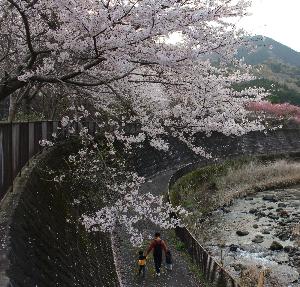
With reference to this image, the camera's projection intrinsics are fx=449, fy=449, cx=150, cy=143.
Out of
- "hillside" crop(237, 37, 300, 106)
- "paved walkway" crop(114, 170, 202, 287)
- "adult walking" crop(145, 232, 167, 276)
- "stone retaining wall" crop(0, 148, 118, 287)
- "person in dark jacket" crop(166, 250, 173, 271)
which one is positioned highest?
"hillside" crop(237, 37, 300, 106)

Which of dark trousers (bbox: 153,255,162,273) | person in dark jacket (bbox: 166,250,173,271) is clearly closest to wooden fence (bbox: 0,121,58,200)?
dark trousers (bbox: 153,255,162,273)

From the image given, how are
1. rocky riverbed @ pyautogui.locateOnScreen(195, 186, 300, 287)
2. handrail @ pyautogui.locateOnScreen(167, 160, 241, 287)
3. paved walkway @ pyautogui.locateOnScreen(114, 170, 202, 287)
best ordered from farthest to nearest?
rocky riverbed @ pyautogui.locateOnScreen(195, 186, 300, 287) → paved walkway @ pyautogui.locateOnScreen(114, 170, 202, 287) → handrail @ pyautogui.locateOnScreen(167, 160, 241, 287)

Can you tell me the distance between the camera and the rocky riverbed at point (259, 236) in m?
15.5

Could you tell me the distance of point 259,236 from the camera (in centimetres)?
1938

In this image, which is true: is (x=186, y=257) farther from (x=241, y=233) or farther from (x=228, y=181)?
(x=228, y=181)

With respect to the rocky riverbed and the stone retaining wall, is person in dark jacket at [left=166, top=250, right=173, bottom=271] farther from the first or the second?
the rocky riverbed

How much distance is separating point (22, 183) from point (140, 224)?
9.80 m

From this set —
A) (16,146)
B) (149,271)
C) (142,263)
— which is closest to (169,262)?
(149,271)

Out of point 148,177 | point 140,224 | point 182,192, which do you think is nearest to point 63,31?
point 140,224

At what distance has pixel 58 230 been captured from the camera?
8289mm

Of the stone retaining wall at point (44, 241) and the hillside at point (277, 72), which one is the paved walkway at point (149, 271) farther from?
the hillside at point (277, 72)

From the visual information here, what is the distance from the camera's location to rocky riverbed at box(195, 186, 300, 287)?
1545 centimetres

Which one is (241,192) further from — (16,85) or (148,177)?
(16,85)

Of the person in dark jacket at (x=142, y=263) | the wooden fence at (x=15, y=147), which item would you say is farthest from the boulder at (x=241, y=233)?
the wooden fence at (x=15, y=147)
